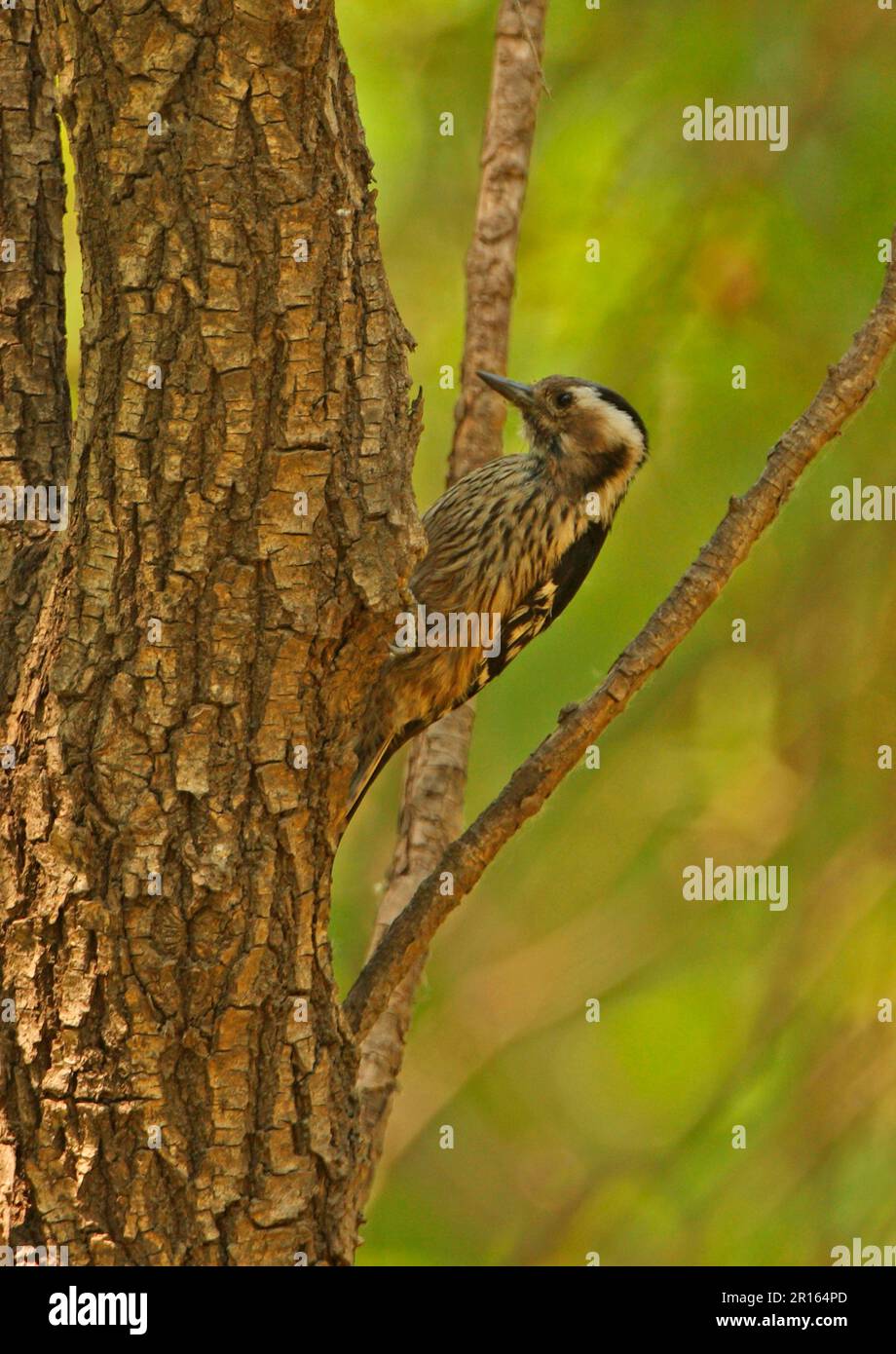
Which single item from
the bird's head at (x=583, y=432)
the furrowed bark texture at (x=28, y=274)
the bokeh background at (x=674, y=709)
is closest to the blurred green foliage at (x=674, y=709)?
the bokeh background at (x=674, y=709)

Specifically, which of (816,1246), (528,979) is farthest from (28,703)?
(528,979)

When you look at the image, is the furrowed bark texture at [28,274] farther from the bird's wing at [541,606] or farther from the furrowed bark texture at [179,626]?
the bird's wing at [541,606]

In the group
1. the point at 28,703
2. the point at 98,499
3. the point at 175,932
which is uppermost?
the point at 98,499

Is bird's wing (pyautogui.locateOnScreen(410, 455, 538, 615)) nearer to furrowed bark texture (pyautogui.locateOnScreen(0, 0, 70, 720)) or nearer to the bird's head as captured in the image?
the bird's head

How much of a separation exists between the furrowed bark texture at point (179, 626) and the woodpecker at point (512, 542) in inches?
62.2

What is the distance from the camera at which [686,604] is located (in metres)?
2.61

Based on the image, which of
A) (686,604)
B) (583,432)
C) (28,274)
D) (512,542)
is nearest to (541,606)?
(512,542)

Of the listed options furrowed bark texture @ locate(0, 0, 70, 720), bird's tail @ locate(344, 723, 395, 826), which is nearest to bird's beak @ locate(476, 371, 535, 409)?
bird's tail @ locate(344, 723, 395, 826)

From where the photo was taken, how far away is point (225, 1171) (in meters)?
2.09

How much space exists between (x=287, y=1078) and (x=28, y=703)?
2.09 feet

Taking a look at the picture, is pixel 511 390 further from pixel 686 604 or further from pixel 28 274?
pixel 28 274

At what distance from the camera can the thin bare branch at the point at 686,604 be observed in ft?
8.54

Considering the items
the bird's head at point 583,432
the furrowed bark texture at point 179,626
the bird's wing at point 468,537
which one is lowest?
the furrowed bark texture at point 179,626
